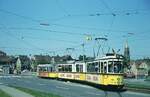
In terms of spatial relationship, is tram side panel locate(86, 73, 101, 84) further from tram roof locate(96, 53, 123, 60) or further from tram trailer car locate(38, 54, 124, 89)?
tram roof locate(96, 53, 123, 60)

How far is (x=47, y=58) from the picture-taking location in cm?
16838

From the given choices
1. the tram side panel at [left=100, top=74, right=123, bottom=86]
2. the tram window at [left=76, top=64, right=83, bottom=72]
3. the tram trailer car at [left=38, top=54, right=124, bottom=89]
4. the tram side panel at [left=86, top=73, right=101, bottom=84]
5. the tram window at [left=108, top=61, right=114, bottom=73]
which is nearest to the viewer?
the tram side panel at [left=100, top=74, right=123, bottom=86]

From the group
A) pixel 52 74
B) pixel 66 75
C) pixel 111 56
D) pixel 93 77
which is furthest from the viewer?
pixel 52 74

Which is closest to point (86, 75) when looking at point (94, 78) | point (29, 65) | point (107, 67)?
point (94, 78)

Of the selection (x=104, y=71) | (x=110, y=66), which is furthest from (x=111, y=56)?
(x=104, y=71)

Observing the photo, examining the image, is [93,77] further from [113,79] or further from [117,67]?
[113,79]

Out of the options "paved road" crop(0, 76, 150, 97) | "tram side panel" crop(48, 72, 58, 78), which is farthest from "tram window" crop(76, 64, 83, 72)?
"tram side panel" crop(48, 72, 58, 78)

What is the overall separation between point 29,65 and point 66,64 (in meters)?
107

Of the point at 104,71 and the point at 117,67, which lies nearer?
the point at 117,67

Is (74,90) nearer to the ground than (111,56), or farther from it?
nearer to the ground

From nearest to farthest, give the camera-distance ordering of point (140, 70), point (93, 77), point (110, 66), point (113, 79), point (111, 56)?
point (113, 79)
point (110, 66)
point (111, 56)
point (93, 77)
point (140, 70)

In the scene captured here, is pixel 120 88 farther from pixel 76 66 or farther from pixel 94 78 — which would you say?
pixel 76 66

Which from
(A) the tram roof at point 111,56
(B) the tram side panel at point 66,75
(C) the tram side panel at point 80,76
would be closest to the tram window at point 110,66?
(A) the tram roof at point 111,56

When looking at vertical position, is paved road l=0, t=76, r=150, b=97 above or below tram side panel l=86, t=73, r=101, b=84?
below
